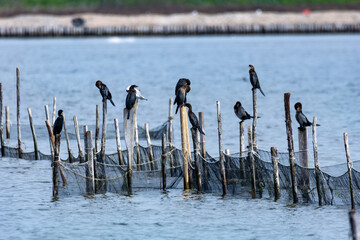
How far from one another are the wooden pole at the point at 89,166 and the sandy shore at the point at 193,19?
441 ft

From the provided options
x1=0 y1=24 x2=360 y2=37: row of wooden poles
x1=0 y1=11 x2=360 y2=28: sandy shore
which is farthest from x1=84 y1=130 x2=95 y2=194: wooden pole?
x1=0 y1=11 x2=360 y2=28: sandy shore

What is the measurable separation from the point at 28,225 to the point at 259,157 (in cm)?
562

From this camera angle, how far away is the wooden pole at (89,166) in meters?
18.5

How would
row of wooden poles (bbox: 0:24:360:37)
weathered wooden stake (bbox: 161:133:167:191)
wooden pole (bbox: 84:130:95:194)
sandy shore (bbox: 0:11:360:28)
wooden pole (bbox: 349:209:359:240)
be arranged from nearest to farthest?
wooden pole (bbox: 349:209:359:240)
wooden pole (bbox: 84:130:95:194)
weathered wooden stake (bbox: 161:133:167:191)
row of wooden poles (bbox: 0:24:360:37)
sandy shore (bbox: 0:11:360:28)

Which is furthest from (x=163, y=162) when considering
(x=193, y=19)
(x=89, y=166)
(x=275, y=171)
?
(x=193, y=19)

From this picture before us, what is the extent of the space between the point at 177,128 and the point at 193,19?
127 metres

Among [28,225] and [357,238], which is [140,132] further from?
[357,238]

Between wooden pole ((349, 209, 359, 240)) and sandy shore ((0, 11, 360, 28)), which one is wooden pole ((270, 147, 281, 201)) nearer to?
wooden pole ((349, 209, 359, 240))

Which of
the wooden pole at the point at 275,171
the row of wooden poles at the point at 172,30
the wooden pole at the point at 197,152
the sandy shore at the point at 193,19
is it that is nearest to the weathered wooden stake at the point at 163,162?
the wooden pole at the point at 197,152

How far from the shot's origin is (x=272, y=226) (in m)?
17.3

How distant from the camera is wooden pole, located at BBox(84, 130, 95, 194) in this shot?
60.7ft

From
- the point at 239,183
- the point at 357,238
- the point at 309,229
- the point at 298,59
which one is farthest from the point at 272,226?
the point at 298,59

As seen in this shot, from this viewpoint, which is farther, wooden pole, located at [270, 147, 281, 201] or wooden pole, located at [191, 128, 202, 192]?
wooden pole, located at [191, 128, 202, 192]

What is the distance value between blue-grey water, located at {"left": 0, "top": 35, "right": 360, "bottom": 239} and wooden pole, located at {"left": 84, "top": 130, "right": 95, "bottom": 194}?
1.07 ft
